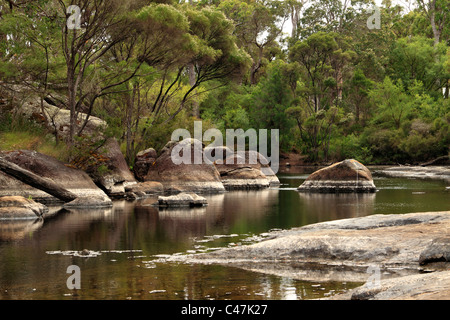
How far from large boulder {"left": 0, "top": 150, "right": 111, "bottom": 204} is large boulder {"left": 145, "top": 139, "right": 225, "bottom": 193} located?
21.6 feet

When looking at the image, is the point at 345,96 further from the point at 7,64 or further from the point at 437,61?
the point at 7,64

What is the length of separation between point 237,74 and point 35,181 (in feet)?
72.8

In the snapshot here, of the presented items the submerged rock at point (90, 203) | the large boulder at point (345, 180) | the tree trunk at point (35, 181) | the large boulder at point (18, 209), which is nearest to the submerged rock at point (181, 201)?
the submerged rock at point (90, 203)

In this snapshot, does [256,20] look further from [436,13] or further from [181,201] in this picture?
[181,201]

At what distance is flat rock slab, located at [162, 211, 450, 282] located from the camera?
10.6 meters

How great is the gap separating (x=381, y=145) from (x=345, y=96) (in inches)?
558

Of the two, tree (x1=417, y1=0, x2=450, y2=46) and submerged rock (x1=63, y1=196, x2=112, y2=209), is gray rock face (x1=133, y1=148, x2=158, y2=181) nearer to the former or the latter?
submerged rock (x1=63, y1=196, x2=112, y2=209)

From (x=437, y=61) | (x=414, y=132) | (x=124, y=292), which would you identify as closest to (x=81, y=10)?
(x=124, y=292)

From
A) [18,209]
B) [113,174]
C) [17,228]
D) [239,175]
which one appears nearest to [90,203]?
[18,209]

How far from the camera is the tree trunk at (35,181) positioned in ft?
76.1

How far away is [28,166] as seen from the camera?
26078 mm

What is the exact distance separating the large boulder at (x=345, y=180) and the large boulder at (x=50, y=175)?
42.9ft

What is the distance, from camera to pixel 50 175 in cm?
2617

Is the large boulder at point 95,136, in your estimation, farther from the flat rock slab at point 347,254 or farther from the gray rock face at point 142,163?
the flat rock slab at point 347,254
